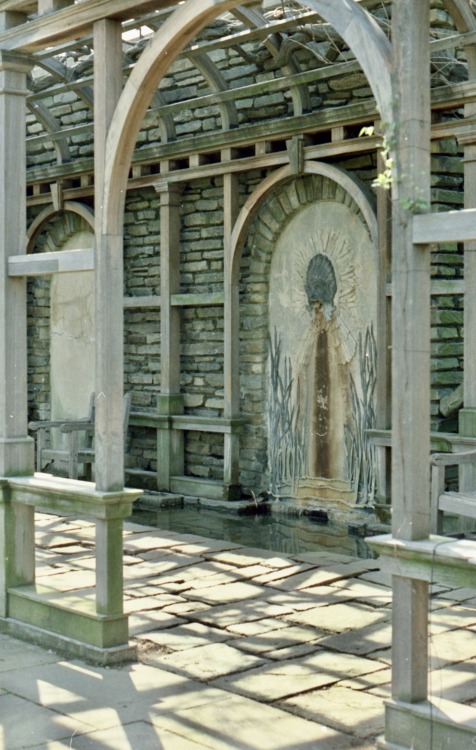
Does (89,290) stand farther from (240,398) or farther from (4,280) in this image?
(4,280)

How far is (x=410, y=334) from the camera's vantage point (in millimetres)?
3908

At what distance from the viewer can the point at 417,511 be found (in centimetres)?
391

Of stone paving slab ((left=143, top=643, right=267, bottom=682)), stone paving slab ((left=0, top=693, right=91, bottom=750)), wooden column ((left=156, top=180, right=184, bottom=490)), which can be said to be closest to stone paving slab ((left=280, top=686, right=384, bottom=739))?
stone paving slab ((left=143, top=643, right=267, bottom=682))

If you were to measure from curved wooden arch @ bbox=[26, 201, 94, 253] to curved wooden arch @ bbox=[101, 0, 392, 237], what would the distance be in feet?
20.4

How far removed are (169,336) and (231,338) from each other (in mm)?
835

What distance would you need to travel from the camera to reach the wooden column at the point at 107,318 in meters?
5.32

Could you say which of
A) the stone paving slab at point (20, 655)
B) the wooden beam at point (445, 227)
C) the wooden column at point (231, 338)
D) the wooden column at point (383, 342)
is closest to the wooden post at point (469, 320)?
the wooden column at point (383, 342)

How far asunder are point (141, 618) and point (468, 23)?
450 cm

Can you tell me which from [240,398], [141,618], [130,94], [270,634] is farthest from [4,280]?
[240,398]

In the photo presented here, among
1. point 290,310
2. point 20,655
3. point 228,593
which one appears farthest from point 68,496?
point 290,310

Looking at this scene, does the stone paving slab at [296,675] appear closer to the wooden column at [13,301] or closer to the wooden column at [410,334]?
the wooden column at [410,334]

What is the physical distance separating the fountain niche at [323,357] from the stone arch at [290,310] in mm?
11

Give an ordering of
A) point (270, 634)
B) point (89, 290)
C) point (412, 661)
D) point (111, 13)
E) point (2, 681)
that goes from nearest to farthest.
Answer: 1. point (412, 661)
2. point (2, 681)
3. point (111, 13)
4. point (270, 634)
5. point (89, 290)

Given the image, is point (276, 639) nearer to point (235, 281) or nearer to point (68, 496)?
point (68, 496)
